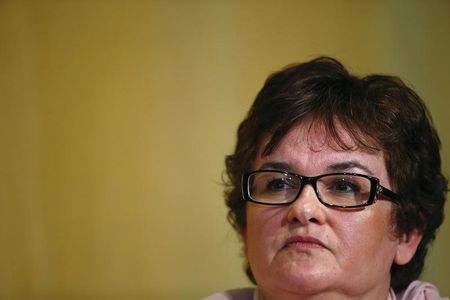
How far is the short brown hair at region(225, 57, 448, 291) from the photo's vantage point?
39.9 inches

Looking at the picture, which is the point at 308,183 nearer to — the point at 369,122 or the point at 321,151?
the point at 321,151

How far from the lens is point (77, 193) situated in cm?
149

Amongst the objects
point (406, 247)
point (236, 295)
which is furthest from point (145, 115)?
point (406, 247)

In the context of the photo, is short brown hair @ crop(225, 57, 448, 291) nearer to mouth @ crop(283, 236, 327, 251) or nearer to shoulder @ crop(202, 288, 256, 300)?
mouth @ crop(283, 236, 327, 251)

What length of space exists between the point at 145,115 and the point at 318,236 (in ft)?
2.61

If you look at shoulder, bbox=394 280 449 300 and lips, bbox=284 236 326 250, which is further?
shoulder, bbox=394 280 449 300

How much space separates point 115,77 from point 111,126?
0.16 m

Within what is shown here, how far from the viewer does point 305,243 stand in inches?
37.3

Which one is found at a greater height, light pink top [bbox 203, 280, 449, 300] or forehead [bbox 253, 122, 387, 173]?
forehead [bbox 253, 122, 387, 173]

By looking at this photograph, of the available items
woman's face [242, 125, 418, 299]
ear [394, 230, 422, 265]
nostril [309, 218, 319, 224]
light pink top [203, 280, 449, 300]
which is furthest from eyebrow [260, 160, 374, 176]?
light pink top [203, 280, 449, 300]

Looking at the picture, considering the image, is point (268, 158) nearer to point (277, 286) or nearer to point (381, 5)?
point (277, 286)

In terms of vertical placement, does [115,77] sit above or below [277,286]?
above

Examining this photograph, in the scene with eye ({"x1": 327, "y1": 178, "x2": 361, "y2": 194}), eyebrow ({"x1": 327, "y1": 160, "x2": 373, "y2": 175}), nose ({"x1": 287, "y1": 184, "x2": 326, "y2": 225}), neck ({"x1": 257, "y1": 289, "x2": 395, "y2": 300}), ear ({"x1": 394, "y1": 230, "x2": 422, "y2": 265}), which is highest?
eyebrow ({"x1": 327, "y1": 160, "x2": 373, "y2": 175})

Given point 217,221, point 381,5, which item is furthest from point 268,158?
point 381,5
